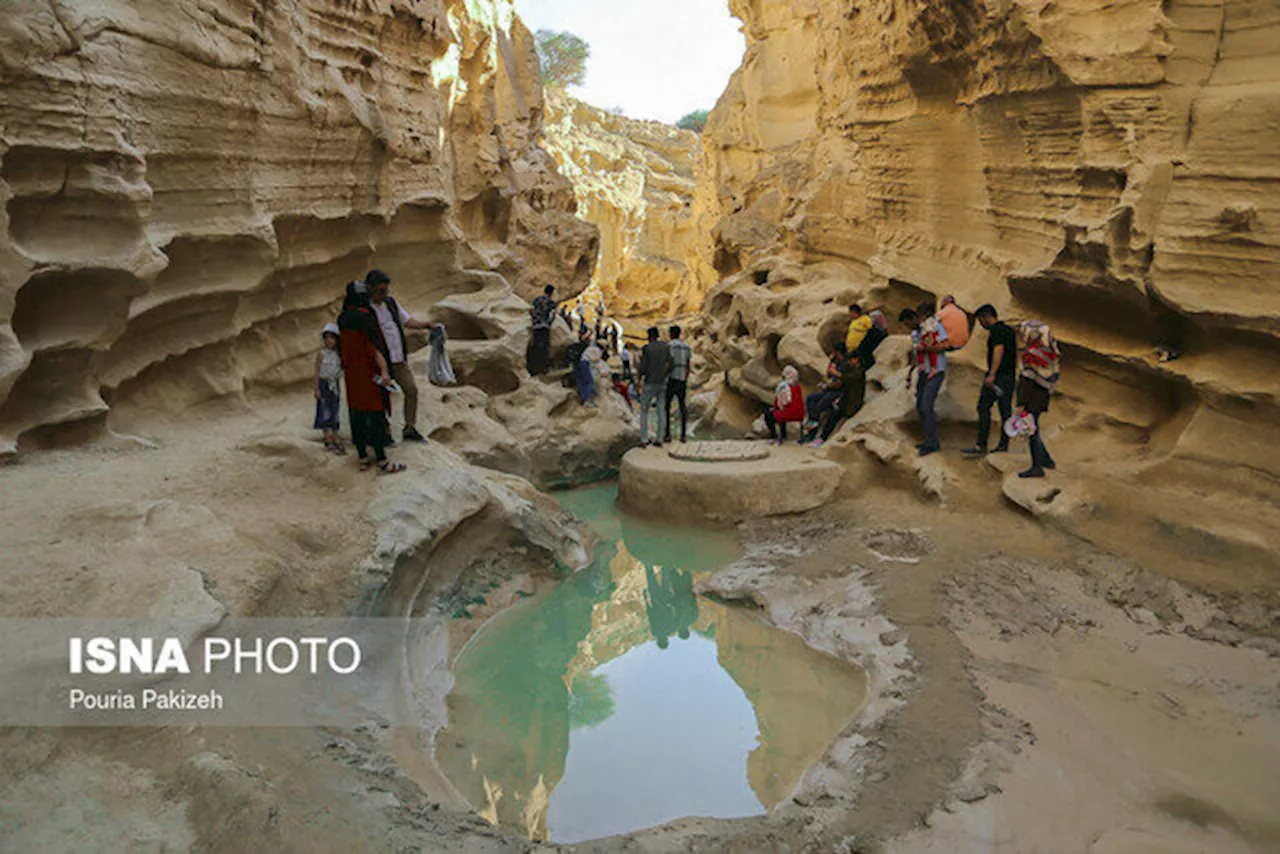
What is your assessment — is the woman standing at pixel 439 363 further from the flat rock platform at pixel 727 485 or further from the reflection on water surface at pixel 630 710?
the reflection on water surface at pixel 630 710

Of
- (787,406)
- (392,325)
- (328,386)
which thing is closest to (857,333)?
(787,406)

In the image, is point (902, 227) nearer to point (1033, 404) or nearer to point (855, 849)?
point (1033, 404)

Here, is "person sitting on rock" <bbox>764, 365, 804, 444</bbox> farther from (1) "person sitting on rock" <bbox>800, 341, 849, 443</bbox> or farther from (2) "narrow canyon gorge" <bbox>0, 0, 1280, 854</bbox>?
(2) "narrow canyon gorge" <bbox>0, 0, 1280, 854</bbox>

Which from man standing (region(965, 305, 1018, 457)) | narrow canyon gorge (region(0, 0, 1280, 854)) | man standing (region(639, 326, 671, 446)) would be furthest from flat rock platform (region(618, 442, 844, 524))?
man standing (region(965, 305, 1018, 457))

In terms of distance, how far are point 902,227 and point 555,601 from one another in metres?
7.69

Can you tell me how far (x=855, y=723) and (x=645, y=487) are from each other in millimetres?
4326

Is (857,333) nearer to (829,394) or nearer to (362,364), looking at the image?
(829,394)

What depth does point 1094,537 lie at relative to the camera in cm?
600

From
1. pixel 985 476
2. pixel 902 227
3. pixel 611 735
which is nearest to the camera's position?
pixel 611 735

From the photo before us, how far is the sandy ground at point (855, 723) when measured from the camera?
9.34ft

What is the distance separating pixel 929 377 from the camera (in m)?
7.78

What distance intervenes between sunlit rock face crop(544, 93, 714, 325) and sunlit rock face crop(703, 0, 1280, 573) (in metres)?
19.3

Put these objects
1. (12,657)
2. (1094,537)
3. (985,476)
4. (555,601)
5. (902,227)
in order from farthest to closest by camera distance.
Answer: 1. (902,227)
2. (985,476)
3. (555,601)
4. (1094,537)
5. (12,657)

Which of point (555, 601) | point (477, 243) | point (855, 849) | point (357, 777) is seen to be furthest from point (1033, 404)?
point (477, 243)
